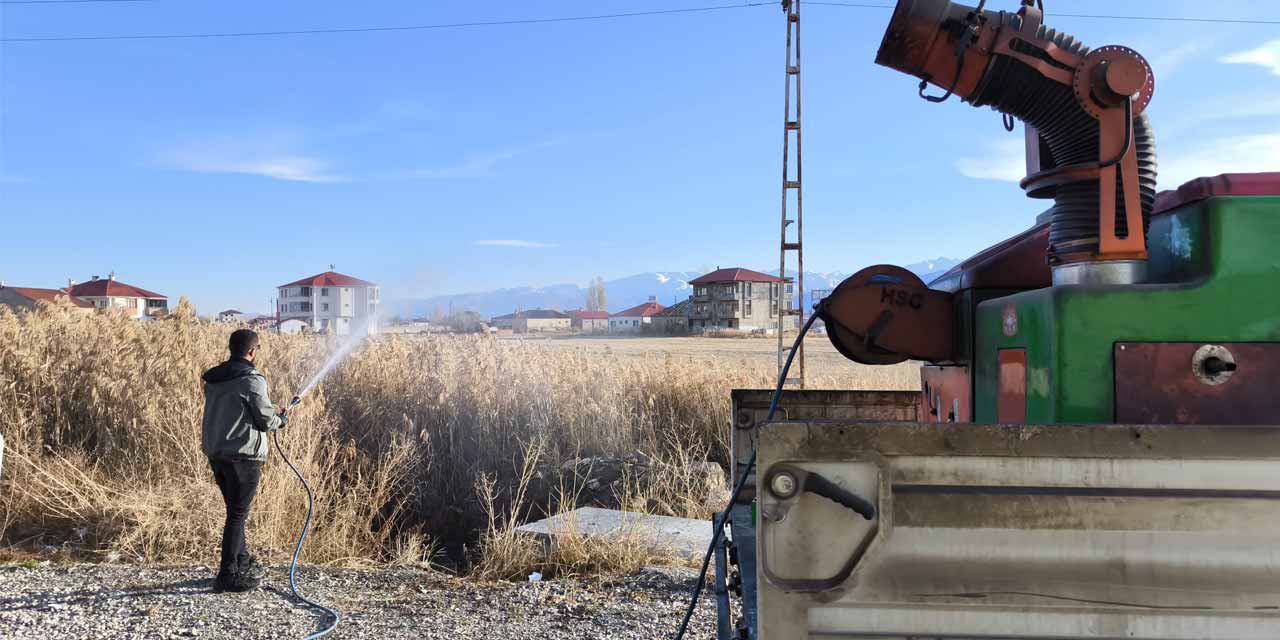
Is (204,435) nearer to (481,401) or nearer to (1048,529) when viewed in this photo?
(481,401)

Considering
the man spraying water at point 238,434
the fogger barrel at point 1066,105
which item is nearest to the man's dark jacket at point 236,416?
the man spraying water at point 238,434

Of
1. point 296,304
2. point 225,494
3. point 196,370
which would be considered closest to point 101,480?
point 196,370

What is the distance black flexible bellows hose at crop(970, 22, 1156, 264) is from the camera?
2.68 meters

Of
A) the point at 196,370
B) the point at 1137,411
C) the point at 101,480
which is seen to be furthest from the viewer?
the point at 196,370

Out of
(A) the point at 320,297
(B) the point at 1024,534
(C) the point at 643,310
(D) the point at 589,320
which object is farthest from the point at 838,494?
(C) the point at 643,310

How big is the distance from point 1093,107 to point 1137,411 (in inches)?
39.0

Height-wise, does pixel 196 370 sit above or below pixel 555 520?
above

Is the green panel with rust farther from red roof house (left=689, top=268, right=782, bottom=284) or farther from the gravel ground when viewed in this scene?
red roof house (left=689, top=268, right=782, bottom=284)

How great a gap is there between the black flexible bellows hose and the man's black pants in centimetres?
500

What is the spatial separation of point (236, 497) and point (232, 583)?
1.83 ft

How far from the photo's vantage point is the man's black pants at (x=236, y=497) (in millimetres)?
5477

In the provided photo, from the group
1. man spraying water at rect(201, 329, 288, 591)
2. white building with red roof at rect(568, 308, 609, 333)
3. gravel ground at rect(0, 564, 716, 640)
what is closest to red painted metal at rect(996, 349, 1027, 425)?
gravel ground at rect(0, 564, 716, 640)

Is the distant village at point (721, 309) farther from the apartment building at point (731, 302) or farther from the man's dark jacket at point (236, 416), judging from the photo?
the man's dark jacket at point (236, 416)

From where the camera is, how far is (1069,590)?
1867mm
